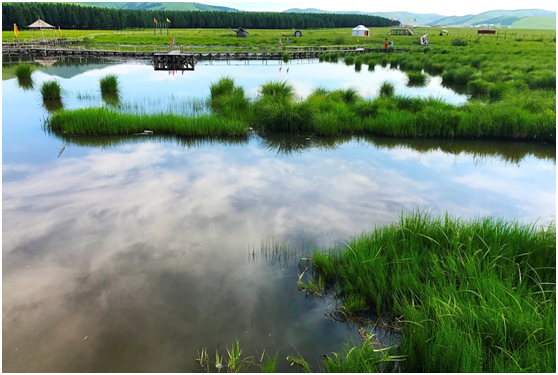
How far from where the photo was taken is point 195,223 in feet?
19.7

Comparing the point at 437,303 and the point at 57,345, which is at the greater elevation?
the point at 437,303

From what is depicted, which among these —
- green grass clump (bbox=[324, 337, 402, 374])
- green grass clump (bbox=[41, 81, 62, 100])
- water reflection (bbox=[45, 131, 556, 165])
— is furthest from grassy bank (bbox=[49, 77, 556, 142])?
green grass clump (bbox=[324, 337, 402, 374])

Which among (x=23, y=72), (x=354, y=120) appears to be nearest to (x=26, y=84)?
(x=23, y=72)

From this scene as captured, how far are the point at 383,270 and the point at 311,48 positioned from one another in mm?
37806

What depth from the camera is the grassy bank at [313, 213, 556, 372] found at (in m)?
2.98

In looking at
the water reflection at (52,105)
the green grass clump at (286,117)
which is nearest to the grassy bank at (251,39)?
the water reflection at (52,105)

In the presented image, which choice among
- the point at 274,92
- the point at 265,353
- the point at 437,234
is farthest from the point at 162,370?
the point at 274,92

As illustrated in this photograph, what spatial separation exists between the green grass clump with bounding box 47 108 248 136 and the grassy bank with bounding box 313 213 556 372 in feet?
21.5

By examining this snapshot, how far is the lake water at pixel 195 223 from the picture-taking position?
12.4 ft

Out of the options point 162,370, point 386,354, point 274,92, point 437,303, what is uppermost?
point 274,92

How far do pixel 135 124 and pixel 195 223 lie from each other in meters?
5.94

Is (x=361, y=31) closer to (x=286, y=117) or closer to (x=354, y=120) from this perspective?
(x=354, y=120)

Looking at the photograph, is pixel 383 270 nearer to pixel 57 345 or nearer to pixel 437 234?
pixel 437 234

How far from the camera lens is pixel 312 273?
475 cm
